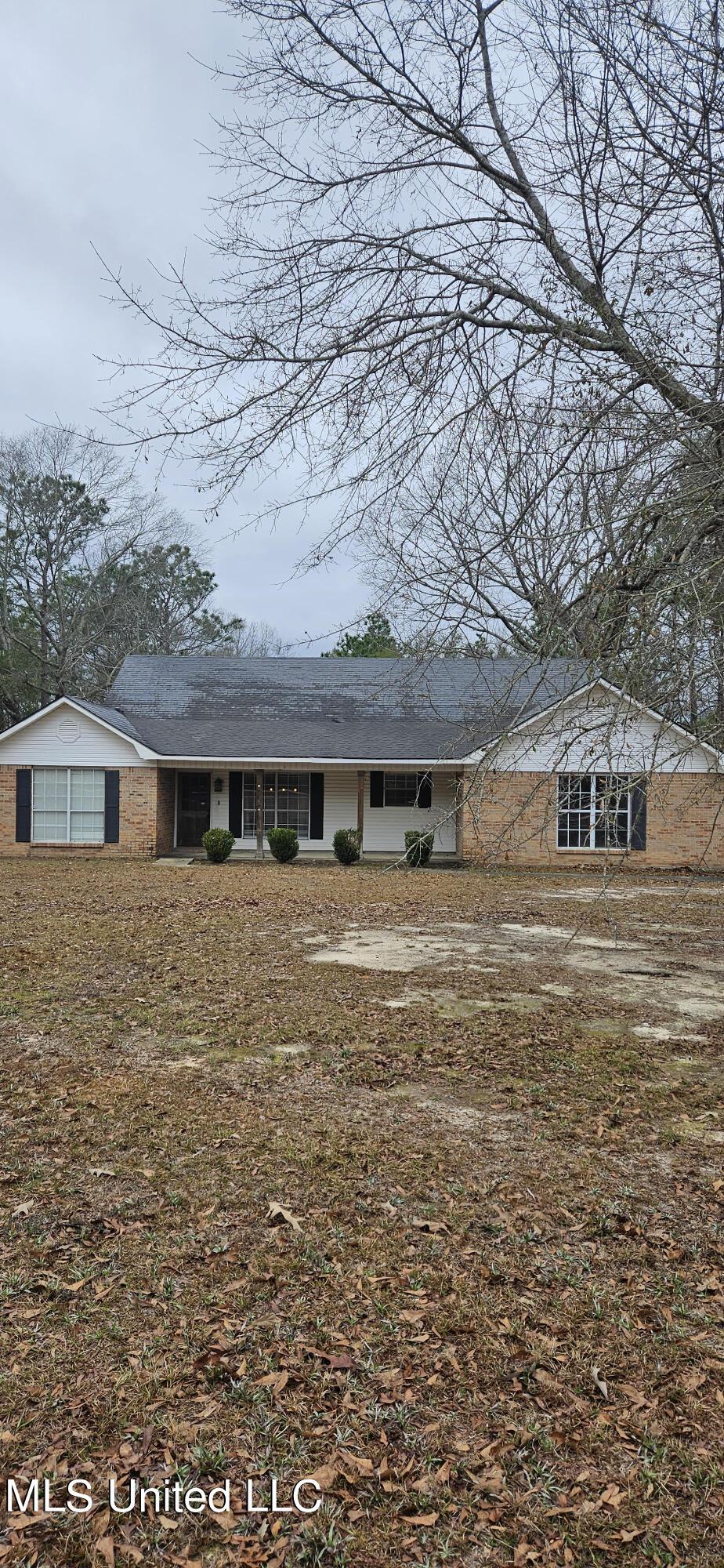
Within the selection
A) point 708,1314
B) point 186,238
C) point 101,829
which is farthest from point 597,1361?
point 101,829

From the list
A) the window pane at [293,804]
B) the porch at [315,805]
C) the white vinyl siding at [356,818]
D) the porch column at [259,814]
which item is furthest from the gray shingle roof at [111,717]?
the window pane at [293,804]

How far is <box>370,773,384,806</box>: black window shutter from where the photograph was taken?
66.4 feet

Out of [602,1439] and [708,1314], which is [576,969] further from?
[602,1439]

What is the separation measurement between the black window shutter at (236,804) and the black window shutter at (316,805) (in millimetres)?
1643

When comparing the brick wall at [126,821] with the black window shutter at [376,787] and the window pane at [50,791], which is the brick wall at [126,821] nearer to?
the window pane at [50,791]

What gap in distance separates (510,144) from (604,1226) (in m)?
5.69

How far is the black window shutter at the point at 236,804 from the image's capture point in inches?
808

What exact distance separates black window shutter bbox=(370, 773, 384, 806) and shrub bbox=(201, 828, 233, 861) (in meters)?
3.69

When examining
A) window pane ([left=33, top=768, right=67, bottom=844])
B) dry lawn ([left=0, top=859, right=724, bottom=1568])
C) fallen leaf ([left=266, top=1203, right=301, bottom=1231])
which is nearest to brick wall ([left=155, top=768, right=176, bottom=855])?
window pane ([left=33, top=768, right=67, bottom=844])

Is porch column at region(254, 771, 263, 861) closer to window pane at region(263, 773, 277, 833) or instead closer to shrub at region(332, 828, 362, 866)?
A: window pane at region(263, 773, 277, 833)

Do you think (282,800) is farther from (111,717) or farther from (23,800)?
(23,800)

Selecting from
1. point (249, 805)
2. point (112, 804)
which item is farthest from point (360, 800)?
point (112, 804)

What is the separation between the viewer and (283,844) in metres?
18.6

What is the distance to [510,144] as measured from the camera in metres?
4.92
